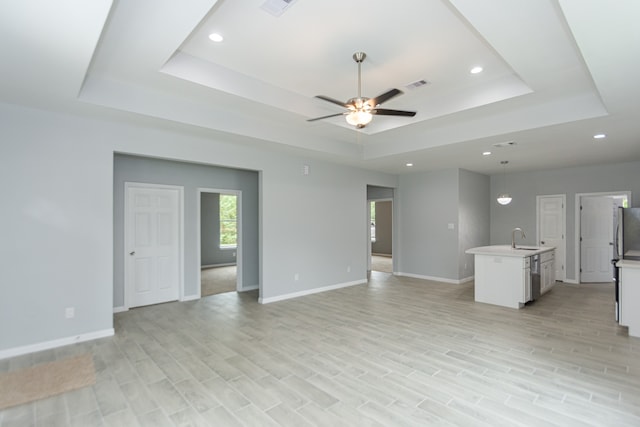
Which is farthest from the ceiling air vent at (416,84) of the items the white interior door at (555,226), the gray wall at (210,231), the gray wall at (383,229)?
the gray wall at (383,229)

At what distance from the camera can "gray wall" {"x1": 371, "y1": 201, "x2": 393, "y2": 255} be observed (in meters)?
12.6

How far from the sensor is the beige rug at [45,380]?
2668 mm

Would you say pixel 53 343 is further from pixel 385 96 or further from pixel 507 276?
pixel 507 276

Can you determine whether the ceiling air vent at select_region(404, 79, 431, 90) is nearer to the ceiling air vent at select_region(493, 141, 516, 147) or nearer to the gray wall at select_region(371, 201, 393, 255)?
the ceiling air vent at select_region(493, 141, 516, 147)

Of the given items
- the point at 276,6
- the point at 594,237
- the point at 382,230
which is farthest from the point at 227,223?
the point at 594,237

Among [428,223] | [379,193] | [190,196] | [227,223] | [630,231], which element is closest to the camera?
[630,231]

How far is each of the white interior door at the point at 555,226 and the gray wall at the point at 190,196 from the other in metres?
6.77

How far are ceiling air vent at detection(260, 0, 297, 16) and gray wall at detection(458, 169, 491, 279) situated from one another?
6.06 meters

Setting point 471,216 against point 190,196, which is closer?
point 190,196

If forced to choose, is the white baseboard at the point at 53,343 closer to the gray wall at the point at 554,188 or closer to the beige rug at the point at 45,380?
the beige rug at the point at 45,380

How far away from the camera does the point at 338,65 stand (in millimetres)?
3484

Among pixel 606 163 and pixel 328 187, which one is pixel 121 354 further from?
pixel 606 163

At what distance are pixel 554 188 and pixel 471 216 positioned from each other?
1.98 m

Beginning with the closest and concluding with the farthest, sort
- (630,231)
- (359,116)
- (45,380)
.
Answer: (45,380)
(359,116)
(630,231)
